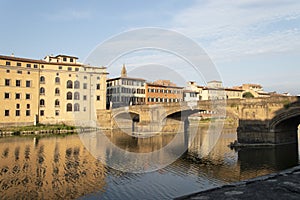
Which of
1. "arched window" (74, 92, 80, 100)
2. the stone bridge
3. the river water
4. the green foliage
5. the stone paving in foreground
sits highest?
the green foliage

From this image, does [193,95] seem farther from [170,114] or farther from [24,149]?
[24,149]

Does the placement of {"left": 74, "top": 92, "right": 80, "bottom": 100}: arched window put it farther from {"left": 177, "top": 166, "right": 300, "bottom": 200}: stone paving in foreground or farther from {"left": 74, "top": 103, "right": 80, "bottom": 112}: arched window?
{"left": 177, "top": 166, "right": 300, "bottom": 200}: stone paving in foreground

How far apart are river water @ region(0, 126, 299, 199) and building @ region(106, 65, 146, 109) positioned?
37298 millimetres

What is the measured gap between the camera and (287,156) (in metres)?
25.7

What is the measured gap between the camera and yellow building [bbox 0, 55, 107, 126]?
51.7 m

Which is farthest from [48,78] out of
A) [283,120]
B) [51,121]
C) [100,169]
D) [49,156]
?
[283,120]

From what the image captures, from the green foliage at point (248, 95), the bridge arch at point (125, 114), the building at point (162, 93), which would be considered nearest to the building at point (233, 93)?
the green foliage at point (248, 95)

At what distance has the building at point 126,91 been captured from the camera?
218 ft

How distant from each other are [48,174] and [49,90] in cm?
4034

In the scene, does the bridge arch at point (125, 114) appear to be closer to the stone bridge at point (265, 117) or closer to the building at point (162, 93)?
the building at point (162, 93)

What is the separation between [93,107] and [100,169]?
135 feet

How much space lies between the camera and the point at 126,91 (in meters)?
66.8

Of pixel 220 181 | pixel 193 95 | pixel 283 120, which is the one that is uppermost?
pixel 193 95

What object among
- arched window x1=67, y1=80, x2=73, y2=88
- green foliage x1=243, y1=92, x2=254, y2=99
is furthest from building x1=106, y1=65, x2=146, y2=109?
green foliage x1=243, y1=92, x2=254, y2=99
